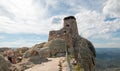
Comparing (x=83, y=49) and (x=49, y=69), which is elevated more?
(x=83, y=49)

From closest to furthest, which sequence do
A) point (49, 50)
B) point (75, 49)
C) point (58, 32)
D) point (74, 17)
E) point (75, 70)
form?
point (75, 70)
point (75, 49)
point (74, 17)
point (49, 50)
point (58, 32)

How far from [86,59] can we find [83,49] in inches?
111

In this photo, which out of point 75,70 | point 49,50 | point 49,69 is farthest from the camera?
point 49,50

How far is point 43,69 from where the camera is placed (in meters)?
27.0

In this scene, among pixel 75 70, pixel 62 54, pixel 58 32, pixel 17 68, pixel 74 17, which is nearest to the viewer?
pixel 75 70

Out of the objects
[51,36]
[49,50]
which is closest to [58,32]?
[51,36]

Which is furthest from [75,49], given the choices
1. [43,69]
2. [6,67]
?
[6,67]

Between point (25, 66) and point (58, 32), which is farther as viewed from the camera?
point (58, 32)

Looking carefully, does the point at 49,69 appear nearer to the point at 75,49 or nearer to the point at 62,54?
the point at 75,49

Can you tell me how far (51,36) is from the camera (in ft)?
206

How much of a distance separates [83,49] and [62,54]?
308 inches

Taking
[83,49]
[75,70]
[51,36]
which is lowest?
[75,70]

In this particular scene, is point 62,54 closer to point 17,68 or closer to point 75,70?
point 17,68

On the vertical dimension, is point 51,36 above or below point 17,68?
above
